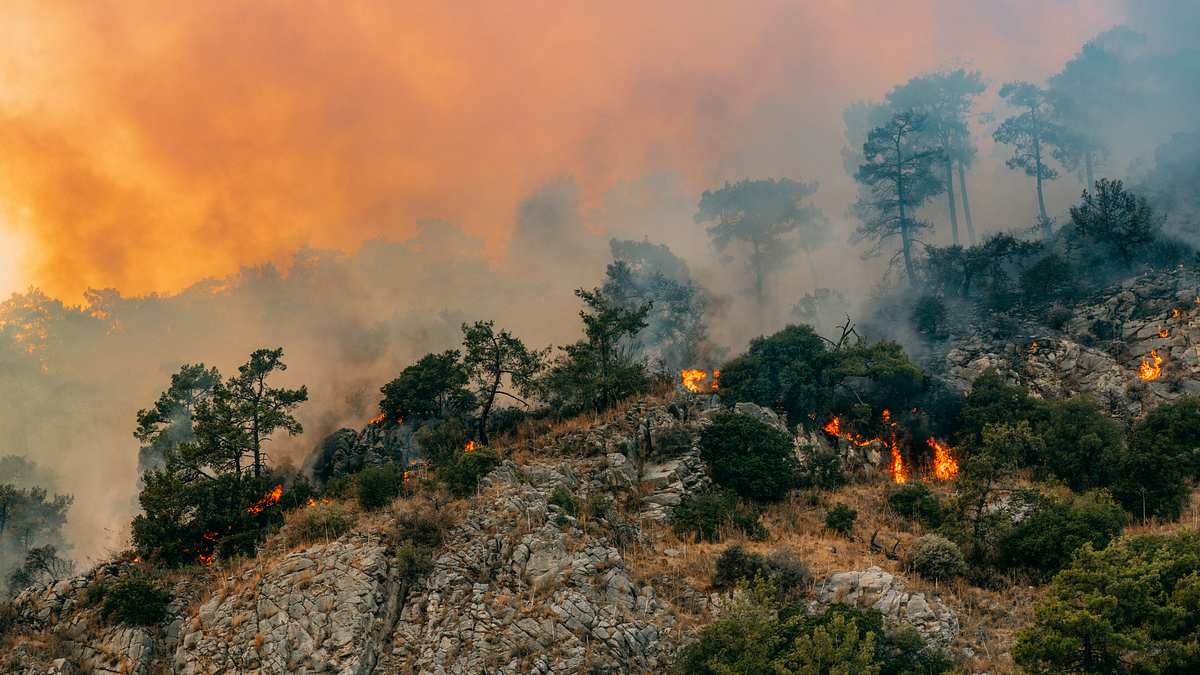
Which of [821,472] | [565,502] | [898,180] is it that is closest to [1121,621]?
[821,472]

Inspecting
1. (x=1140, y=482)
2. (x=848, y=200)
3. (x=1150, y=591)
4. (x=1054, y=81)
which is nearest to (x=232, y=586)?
(x=1150, y=591)

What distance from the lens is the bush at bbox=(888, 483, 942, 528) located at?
41.1 metres

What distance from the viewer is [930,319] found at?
65.3 metres

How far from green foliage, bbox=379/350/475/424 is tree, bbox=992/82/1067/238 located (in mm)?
68948

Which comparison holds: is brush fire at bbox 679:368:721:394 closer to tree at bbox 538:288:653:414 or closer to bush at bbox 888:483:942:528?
tree at bbox 538:288:653:414

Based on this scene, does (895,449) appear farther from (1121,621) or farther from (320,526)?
(320,526)

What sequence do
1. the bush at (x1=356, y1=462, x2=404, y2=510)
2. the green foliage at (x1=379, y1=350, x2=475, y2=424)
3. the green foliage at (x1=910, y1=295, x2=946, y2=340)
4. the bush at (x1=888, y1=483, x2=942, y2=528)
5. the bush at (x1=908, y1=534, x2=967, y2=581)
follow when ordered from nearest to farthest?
1. the bush at (x1=908, y1=534, x2=967, y2=581)
2. the bush at (x1=356, y1=462, x2=404, y2=510)
3. the bush at (x1=888, y1=483, x2=942, y2=528)
4. the green foliage at (x1=379, y1=350, x2=475, y2=424)
5. the green foliage at (x1=910, y1=295, x2=946, y2=340)

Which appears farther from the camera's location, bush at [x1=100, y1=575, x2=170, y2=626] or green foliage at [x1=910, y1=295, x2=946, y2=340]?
green foliage at [x1=910, y1=295, x2=946, y2=340]

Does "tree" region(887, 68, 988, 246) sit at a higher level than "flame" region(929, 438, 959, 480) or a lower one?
higher

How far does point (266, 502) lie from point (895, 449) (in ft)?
140

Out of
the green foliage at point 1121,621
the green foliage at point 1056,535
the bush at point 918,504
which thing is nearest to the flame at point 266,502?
the bush at point 918,504

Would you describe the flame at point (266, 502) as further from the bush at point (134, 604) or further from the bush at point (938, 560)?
the bush at point (938, 560)

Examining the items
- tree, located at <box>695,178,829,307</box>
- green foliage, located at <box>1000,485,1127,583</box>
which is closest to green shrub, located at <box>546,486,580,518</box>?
green foliage, located at <box>1000,485,1127,583</box>

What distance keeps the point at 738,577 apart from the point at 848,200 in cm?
7417
